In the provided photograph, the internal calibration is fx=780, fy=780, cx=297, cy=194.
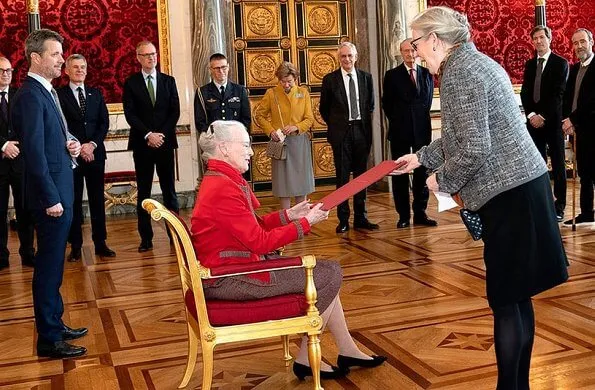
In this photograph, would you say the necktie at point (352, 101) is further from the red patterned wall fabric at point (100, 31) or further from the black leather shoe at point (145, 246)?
the red patterned wall fabric at point (100, 31)

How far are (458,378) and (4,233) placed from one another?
4.25 m

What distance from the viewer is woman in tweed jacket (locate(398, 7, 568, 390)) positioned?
8.20 ft

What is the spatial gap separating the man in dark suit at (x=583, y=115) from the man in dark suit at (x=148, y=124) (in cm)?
334

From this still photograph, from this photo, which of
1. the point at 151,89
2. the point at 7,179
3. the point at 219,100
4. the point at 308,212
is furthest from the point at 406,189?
the point at 308,212

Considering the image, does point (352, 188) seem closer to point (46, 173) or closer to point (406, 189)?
point (46, 173)

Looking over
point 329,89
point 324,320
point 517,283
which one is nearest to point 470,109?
point 517,283

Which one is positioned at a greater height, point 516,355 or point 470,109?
point 470,109

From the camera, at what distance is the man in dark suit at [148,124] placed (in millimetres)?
6602

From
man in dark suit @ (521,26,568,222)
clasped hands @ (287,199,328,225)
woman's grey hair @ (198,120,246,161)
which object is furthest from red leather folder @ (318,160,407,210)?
man in dark suit @ (521,26,568,222)

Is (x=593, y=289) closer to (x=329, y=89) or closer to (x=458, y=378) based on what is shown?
(x=458, y=378)

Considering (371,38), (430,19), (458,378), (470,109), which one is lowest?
(458,378)

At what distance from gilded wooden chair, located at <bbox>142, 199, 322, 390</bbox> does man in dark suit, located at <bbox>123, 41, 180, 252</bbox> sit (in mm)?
3658

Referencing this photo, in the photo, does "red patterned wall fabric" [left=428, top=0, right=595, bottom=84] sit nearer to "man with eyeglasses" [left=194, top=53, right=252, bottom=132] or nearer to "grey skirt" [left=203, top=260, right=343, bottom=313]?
"man with eyeglasses" [left=194, top=53, right=252, bottom=132]

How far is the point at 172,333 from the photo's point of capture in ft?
13.5
